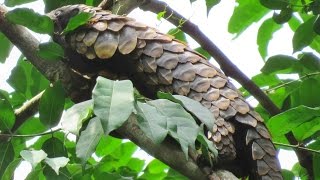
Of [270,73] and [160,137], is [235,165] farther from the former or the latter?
[270,73]

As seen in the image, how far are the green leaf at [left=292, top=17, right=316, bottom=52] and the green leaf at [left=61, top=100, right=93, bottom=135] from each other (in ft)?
2.84

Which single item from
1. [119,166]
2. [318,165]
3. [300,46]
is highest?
[300,46]

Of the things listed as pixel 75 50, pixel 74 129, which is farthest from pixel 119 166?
pixel 74 129

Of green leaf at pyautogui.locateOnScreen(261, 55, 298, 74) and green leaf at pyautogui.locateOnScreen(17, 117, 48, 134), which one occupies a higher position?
green leaf at pyautogui.locateOnScreen(261, 55, 298, 74)

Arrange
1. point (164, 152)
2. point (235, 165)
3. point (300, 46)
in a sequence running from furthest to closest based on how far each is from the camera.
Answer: point (300, 46)
point (235, 165)
point (164, 152)

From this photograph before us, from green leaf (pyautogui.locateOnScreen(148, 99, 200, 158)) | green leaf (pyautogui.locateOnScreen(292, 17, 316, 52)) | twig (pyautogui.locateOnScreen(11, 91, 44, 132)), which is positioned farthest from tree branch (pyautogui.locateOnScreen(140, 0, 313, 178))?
green leaf (pyautogui.locateOnScreen(148, 99, 200, 158))

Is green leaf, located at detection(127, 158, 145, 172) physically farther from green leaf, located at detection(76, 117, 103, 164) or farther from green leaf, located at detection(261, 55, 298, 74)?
green leaf, located at detection(76, 117, 103, 164)

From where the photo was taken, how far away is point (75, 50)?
4.98 ft

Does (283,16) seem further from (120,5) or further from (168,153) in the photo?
(168,153)

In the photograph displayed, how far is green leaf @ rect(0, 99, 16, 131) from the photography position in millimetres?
1425

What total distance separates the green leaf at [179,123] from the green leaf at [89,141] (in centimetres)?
10

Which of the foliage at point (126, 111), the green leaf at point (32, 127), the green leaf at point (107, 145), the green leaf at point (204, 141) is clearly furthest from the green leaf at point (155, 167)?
the green leaf at point (204, 141)

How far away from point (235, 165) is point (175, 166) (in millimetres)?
186

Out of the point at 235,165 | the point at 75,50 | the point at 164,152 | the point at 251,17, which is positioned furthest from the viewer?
the point at 251,17
